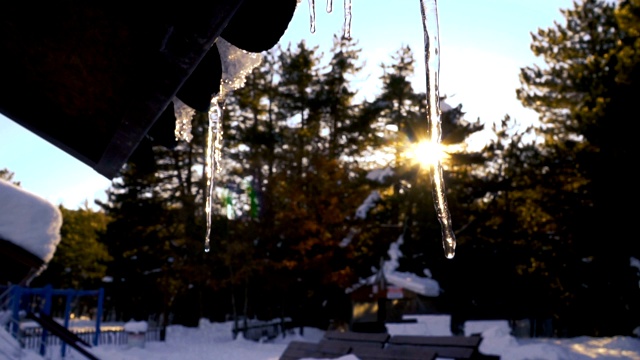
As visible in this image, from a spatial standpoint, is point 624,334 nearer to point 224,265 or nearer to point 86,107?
point 224,265

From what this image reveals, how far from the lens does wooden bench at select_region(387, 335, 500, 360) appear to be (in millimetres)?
9203

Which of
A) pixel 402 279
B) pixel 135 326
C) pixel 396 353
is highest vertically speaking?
pixel 402 279

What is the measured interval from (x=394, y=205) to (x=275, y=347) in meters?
10.4

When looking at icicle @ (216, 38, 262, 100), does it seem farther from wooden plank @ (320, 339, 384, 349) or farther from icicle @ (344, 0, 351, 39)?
wooden plank @ (320, 339, 384, 349)

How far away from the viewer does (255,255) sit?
25.6 meters

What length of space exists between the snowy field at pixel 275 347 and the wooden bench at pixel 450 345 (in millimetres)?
1209

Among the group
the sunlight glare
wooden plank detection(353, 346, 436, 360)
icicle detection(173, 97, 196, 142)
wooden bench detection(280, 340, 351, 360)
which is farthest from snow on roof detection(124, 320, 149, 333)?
icicle detection(173, 97, 196, 142)

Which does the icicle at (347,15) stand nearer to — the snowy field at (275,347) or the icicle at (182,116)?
the icicle at (182,116)

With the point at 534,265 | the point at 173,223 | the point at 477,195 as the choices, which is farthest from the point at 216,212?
the point at 534,265

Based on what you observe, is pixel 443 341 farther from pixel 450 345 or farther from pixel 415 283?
pixel 415 283

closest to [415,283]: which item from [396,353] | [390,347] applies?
[390,347]

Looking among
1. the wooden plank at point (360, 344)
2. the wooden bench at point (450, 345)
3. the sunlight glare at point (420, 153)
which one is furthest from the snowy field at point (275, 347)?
the sunlight glare at point (420, 153)

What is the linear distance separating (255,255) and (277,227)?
6.36 ft

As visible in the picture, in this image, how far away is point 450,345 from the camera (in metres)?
9.44
